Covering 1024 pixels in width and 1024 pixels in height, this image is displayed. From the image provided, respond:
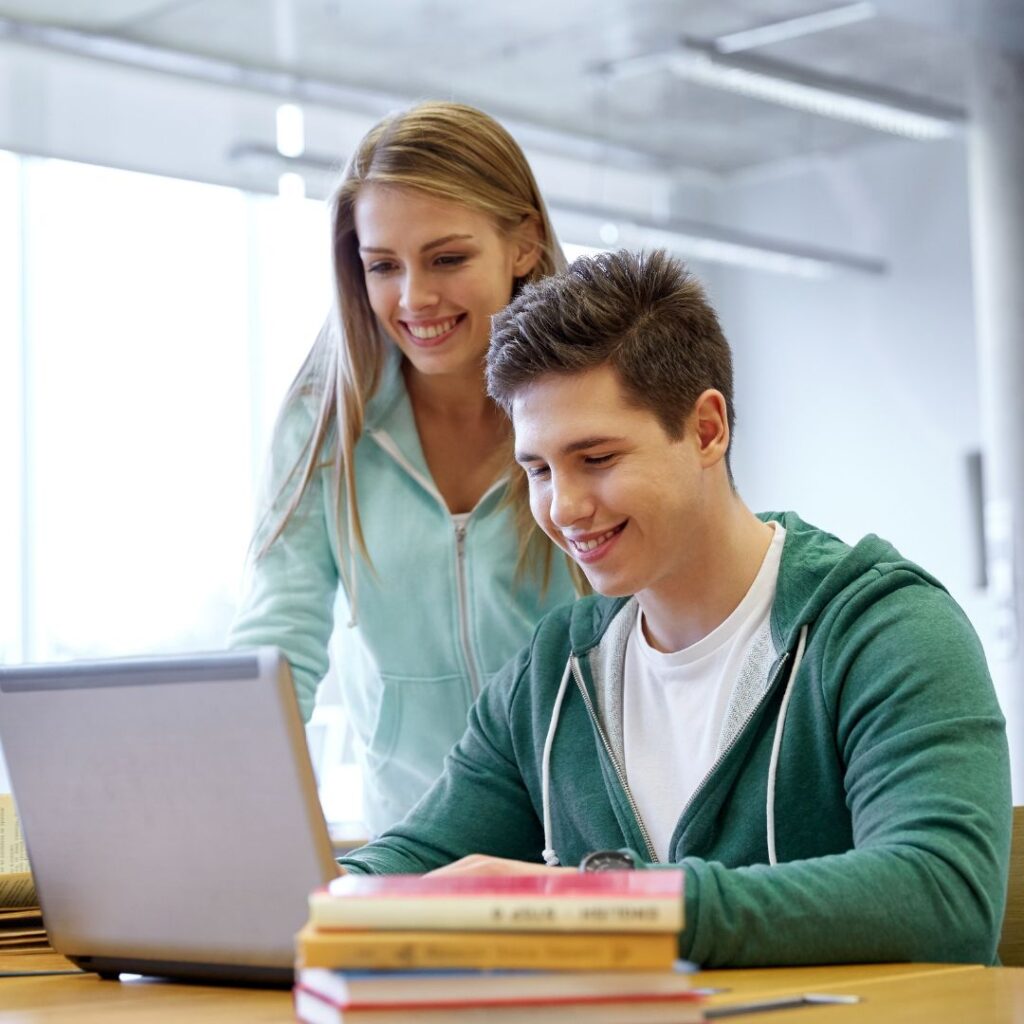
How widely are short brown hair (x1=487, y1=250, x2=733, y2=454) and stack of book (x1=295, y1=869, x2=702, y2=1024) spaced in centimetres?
68

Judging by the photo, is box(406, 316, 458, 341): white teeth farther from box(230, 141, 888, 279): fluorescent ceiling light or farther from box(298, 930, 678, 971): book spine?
box(230, 141, 888, 279): fluorescent ceiling light

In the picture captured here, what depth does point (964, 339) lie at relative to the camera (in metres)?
6.60

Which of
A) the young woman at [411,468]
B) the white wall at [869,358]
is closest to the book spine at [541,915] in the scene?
the young woman at [411,468]

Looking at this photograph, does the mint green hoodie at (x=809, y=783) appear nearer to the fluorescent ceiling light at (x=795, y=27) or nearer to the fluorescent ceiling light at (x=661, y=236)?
the fluorescent ceiling light at (x=661, y=236)

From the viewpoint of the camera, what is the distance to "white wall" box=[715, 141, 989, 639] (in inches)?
261

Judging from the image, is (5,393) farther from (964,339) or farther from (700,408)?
(700,408)

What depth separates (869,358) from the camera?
6926 millimetres

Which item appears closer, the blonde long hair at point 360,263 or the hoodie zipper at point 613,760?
the hoodie zipper at point 613,760

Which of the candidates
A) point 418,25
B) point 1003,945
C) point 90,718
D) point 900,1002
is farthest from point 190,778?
point 418,25

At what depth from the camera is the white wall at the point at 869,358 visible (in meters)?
6.62

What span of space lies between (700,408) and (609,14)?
4791 mm

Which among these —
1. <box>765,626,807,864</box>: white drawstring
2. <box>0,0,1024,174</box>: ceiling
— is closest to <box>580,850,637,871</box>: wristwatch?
<box>765,626,807,864</box>: white drawstring

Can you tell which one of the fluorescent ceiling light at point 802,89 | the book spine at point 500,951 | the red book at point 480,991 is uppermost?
the fluorescent ceiling light at point 802,89

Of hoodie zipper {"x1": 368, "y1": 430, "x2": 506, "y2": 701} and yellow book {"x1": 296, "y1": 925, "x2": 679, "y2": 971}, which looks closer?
yellow book {"x1": 296, "y1": 925, "x2": 679, "y2": 971}
